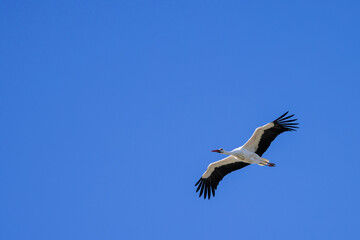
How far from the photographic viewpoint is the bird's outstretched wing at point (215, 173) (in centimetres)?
2561

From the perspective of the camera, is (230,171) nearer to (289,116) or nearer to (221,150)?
(221,150)

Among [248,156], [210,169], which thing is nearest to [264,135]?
[248,156]

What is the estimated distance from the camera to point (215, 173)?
2578 cm

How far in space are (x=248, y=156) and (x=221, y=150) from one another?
1.44 metres

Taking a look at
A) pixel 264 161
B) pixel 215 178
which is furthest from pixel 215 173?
pixel 264 161

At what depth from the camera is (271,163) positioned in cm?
2453

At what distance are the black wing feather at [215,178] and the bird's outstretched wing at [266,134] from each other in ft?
4.18

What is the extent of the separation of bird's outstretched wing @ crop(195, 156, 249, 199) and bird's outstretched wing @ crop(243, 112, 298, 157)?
124 cm

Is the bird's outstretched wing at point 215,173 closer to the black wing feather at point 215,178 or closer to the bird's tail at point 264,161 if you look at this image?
the black wing feather at point 215,178

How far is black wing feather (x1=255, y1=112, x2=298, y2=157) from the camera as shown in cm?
2373

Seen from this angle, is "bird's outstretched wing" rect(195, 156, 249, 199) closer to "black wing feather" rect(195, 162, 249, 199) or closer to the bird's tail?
"black wing feather" rect(195, 162, 249, 199)

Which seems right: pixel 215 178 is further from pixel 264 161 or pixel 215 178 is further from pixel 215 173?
pixel 264 161

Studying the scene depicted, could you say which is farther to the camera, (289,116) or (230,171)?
(230,171)

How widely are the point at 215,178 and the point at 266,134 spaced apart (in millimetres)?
2935
